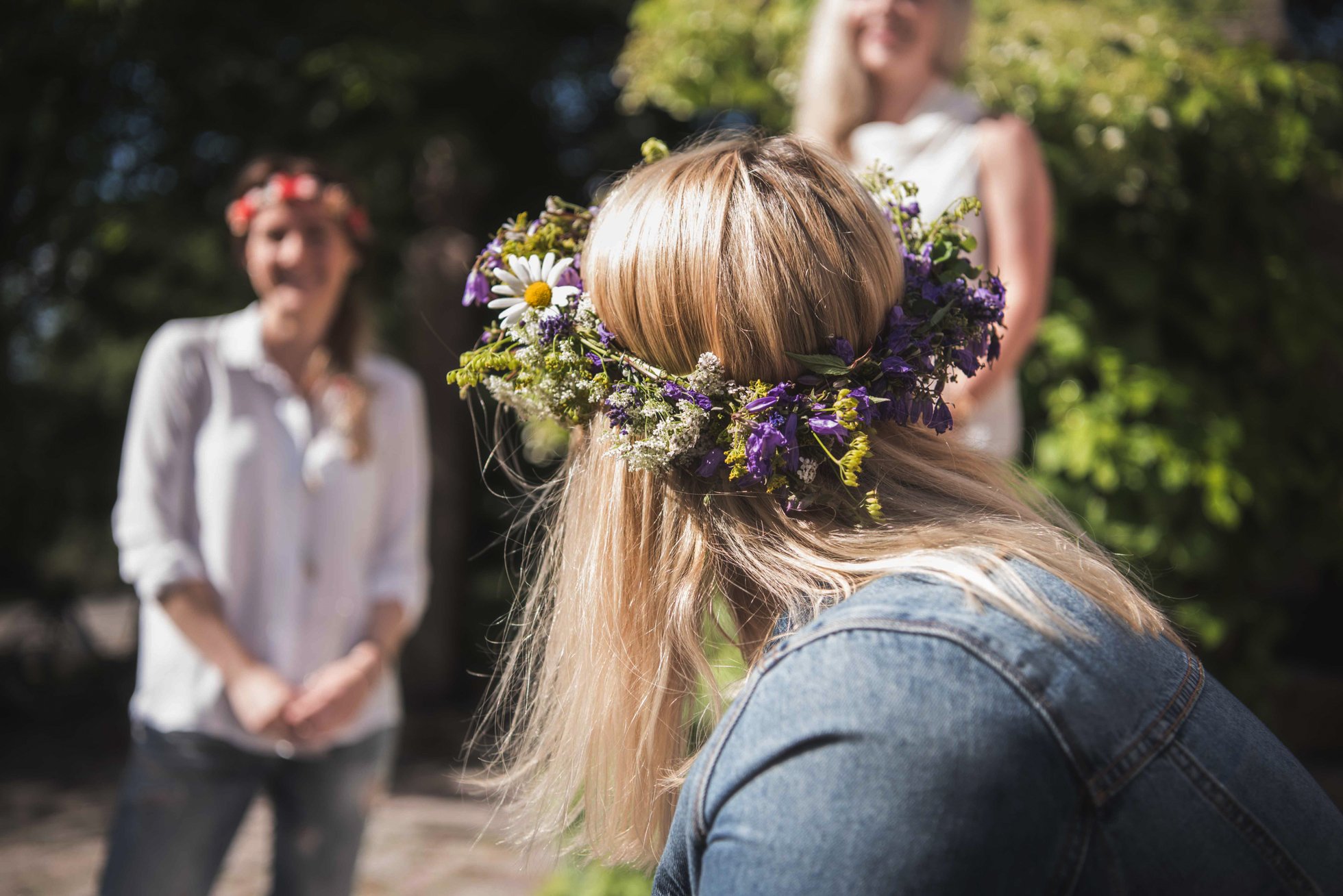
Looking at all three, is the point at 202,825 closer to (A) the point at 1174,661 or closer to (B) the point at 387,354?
(A) the point at 1174,661

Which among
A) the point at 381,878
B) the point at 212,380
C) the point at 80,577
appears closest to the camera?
the point at 212,380

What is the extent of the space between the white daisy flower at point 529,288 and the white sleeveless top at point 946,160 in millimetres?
1193

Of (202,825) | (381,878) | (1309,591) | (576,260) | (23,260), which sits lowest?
(381,878)

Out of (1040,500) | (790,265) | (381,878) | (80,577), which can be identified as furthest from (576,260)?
(80,577)

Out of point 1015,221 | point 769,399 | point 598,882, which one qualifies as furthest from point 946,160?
point 598,882

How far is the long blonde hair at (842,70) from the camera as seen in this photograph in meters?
2.50

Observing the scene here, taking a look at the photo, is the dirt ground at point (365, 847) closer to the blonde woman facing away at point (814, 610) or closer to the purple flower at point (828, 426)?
the blonde woman facing away at point (814, 610)

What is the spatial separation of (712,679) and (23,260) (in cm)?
544

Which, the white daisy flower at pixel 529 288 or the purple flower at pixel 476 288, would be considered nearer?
the white daisy flower at pixel 529 288

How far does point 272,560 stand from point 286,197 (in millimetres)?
851

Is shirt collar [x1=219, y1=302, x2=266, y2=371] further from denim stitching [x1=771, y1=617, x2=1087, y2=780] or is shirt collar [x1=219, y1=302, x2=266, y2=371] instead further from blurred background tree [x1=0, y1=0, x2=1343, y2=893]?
denim stitching [x1=771, y1=617, x2=1087, y2=780]

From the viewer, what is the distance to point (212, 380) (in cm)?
231

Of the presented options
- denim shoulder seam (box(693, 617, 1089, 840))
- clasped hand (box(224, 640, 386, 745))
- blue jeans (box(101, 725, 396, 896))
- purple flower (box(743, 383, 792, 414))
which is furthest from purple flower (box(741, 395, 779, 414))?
blue jeans (box(101, 725, 396, 896))

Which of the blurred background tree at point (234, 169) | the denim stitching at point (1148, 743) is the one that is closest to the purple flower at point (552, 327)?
the denim stitching at point (1148, 743)
